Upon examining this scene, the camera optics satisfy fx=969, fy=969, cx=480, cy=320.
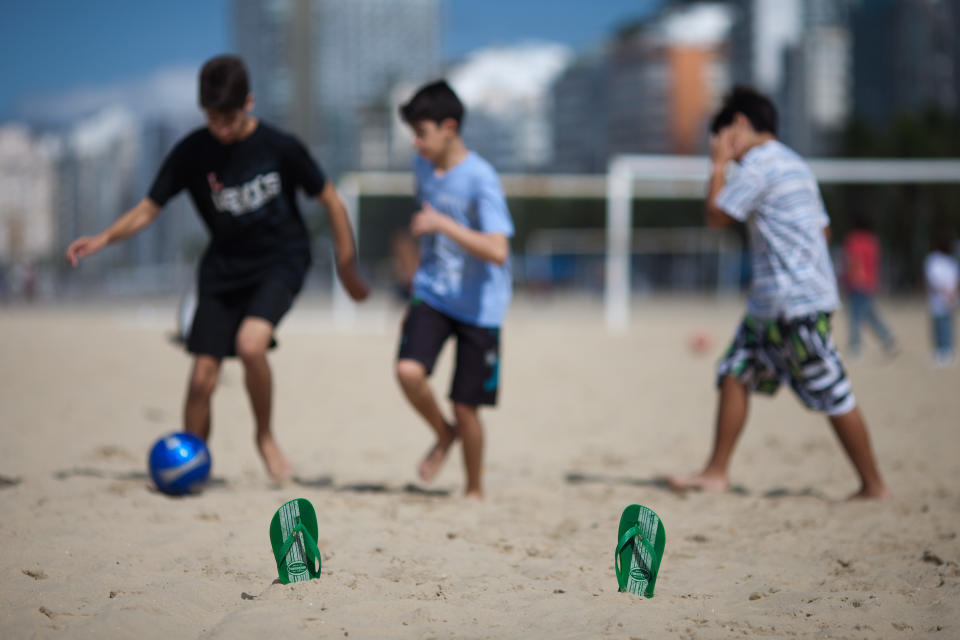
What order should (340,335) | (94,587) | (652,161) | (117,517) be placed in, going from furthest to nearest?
(652,161) < (340,335) < (117,517) < (94,587)

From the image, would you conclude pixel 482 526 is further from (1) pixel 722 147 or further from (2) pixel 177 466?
(1) pixel 722 147

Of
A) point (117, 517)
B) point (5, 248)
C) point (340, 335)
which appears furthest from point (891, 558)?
point (5, 248)

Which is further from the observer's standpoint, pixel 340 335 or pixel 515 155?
pixel 515 155

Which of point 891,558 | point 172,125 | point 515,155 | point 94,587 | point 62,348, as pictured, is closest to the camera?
point 94,587

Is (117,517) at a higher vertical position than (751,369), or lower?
lower

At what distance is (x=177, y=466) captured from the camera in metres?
3.68

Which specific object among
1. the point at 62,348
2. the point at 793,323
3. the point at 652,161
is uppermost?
the point at 652,161

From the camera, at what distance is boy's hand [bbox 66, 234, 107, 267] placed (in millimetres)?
3818

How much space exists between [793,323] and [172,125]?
3944 inches

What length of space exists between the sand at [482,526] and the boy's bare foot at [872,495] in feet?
0.18

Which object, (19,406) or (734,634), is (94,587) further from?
(19,406)

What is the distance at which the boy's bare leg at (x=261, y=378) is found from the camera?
3.89 meters

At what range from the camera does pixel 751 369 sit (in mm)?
4086

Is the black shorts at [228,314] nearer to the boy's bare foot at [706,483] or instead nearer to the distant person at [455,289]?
the distant person at [455,289]
